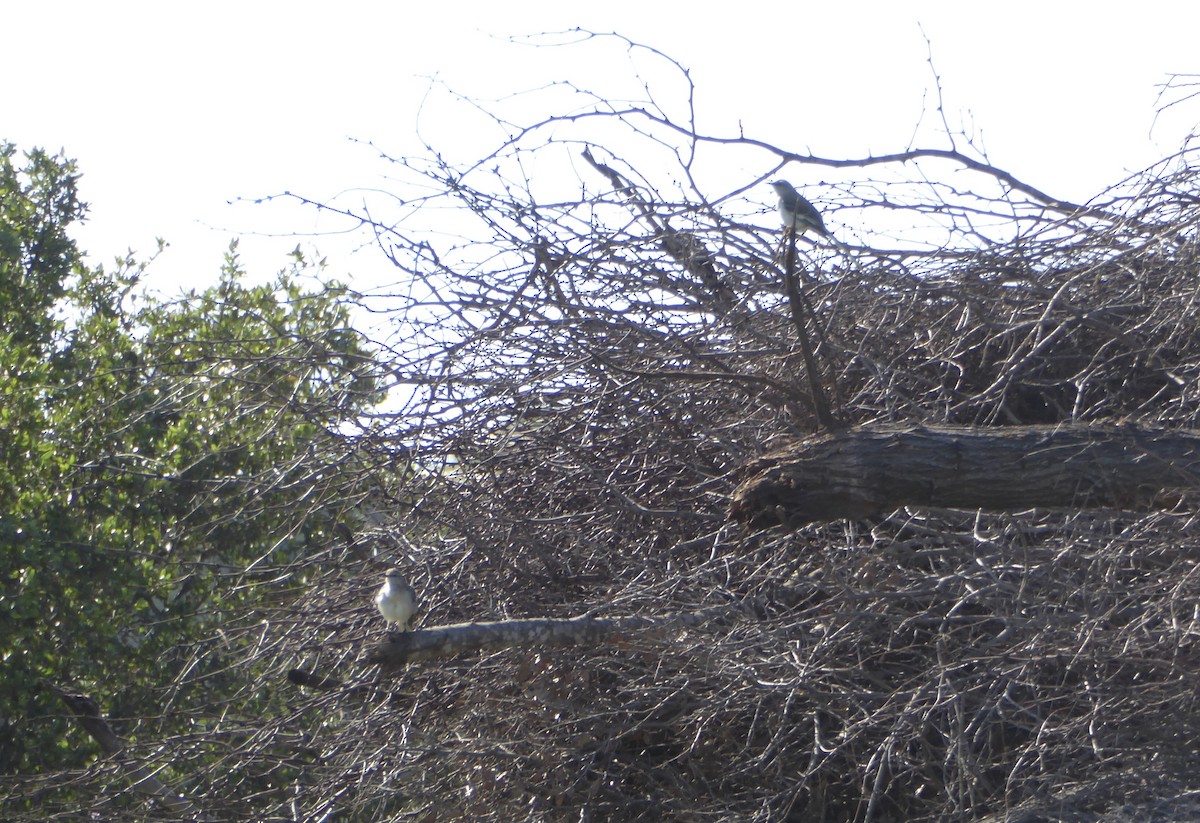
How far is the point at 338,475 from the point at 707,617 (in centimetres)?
200

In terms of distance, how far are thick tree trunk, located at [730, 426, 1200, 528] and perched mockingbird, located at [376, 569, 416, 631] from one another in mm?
1527

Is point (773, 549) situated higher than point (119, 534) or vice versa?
point (119, 534)

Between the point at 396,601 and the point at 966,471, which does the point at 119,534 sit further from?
the point at 966,471

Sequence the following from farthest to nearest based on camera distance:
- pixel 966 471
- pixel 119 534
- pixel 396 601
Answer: pixel 119 534
pixel 396 601
pixel 966 471

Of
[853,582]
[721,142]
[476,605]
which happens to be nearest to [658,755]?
[476,605]

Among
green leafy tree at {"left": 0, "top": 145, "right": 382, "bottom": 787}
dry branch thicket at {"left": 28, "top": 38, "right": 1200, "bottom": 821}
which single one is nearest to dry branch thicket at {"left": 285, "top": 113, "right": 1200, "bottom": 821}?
dry branch thicket at {"left": 28, "top": 38, "right": 1200, "bottom": 821}

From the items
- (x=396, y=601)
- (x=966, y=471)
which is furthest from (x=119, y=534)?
(x=966, y=471)

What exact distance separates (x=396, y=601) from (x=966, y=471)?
6.80 feet

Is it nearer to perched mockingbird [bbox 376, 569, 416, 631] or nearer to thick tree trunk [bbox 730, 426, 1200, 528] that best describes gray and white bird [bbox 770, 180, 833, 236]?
thick tree trunk [bbox 730, 426, 1200, 528]

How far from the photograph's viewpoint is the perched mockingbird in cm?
423

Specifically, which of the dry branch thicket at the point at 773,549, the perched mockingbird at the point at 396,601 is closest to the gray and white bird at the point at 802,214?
the dry branch thicket at the point at 773,549

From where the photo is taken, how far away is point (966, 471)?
3189 millimetres

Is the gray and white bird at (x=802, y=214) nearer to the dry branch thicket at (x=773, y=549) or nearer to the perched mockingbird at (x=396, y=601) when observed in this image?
the dry branch thicket at (x=773, y=549)

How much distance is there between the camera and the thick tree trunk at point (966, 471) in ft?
10.4
